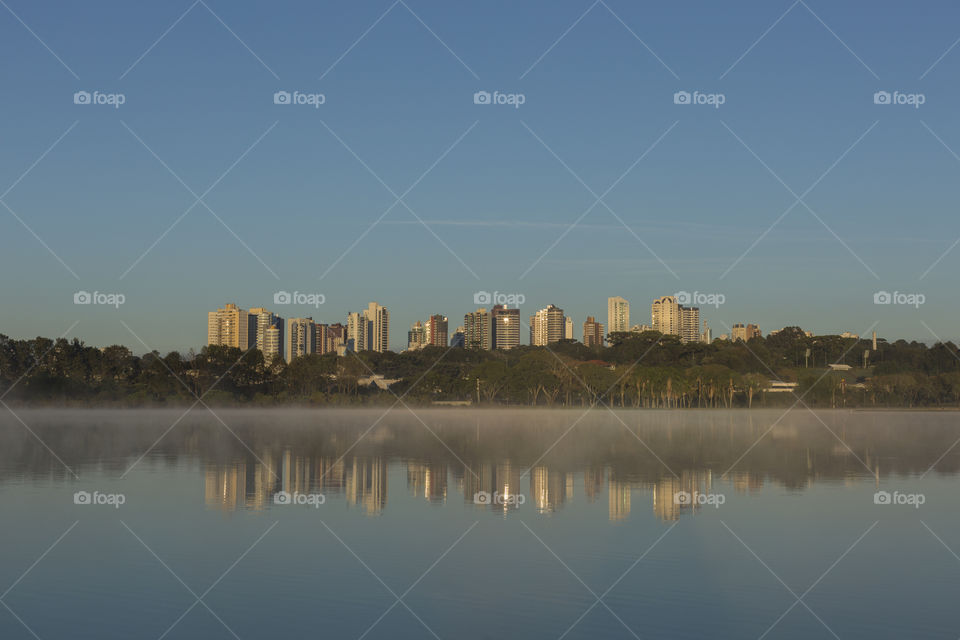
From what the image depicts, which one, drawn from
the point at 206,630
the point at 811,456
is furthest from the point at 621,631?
the point at 811,456

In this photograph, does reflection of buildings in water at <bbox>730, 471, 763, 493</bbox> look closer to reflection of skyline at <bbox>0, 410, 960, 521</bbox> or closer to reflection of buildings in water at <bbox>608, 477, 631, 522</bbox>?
reflection of skyline at <bbox>0, 410, 960, 521</bbox>

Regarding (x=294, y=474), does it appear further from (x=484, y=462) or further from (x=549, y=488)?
(x=549, y=488)

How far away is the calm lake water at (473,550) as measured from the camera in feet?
55.3

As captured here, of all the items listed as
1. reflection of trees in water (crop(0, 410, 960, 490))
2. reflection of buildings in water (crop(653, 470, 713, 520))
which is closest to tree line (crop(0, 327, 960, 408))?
reflection of trees in water (crop(0, 410, 960, 490))

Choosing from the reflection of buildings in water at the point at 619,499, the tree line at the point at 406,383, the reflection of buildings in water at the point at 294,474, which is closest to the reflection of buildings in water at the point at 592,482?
the reflection of buildings in water at the point at 619,499

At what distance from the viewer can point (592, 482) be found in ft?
115

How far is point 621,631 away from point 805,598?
4233mm

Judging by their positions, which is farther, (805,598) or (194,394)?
(194,394)

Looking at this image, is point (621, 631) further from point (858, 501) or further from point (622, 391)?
point (622, 391)

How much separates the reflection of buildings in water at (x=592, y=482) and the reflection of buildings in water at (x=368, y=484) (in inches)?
242

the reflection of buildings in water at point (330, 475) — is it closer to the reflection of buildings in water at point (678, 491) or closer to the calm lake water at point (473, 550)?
the calm lake water at point (473, 550)

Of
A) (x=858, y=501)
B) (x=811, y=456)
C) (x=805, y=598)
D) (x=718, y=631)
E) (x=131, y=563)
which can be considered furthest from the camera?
(x=811, y=456)

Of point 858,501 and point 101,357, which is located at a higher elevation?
point 101,357

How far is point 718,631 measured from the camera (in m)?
16.2
